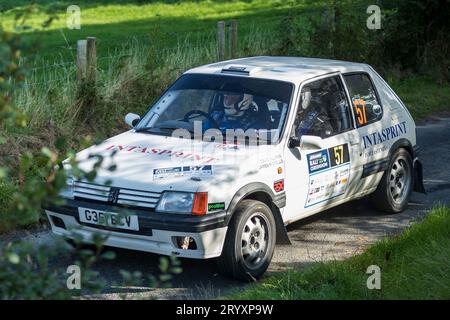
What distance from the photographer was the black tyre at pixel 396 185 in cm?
945

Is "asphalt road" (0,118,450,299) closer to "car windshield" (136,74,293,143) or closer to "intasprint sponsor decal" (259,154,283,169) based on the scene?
"intasprint sponsor decal" (259,154,283,169)

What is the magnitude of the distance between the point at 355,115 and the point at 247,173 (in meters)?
1.97

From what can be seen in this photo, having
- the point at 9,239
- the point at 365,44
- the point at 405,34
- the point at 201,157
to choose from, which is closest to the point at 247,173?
the point at 201,157

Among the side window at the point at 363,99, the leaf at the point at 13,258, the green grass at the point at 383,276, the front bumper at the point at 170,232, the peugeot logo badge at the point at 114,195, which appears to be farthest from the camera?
the side window at the point at 363,99

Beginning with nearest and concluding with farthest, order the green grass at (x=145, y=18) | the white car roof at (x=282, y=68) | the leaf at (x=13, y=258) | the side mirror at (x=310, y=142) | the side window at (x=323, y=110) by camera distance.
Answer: the leaf at (x=13, y=258) → the side mirror at (x=310, y=142) → the side window at (x=323, y=110) → the white car roof at (x=282, y=68) → the green grass at (x=145, y=18)

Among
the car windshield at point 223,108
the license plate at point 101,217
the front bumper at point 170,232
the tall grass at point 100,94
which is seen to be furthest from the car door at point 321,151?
the tall grass at point 100,94

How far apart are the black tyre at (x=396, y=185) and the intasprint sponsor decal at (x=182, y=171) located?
8.79 feet

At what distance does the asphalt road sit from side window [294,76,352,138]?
1.07 m

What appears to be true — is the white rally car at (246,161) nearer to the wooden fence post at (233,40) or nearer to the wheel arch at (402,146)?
the wheel arch at (402,146)

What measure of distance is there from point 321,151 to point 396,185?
5.44 feet

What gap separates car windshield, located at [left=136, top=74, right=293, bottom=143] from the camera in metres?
8.26

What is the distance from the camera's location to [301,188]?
8109 millimetres
